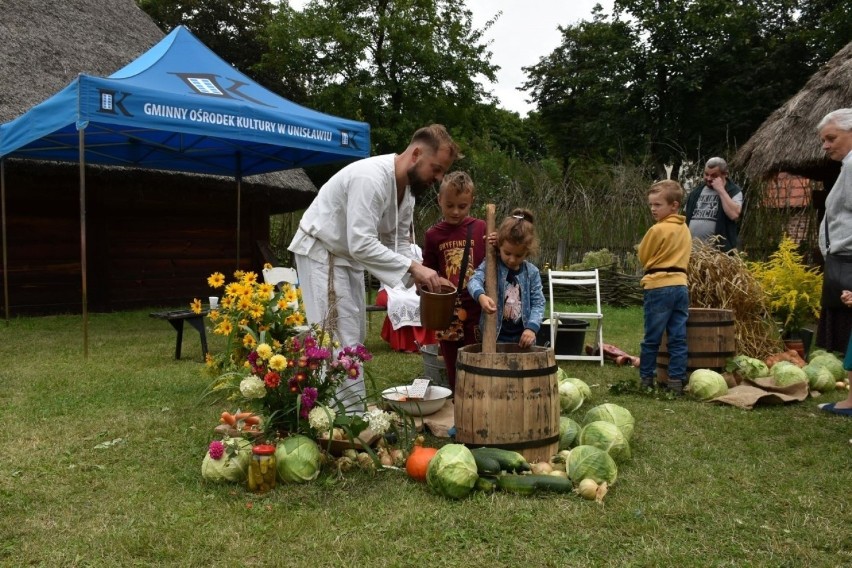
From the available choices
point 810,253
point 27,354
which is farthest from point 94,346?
point 810,253

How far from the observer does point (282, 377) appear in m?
3.03

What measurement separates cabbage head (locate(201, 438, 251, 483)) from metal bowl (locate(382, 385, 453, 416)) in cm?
97

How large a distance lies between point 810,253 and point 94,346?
29.0ft

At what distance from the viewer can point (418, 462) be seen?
9.54 feet

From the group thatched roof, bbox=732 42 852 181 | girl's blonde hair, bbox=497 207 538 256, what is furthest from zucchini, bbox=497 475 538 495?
thatched roof, bbox=732 42 852 181

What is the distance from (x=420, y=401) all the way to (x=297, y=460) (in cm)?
103

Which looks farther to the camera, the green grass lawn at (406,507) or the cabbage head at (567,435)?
the cabbage head at (567,435)

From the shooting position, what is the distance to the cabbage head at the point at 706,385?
4.43 meters

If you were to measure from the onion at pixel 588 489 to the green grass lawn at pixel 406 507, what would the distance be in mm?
43

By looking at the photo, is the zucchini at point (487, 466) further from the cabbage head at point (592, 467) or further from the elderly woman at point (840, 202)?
the elderly woman at point (840, 202)

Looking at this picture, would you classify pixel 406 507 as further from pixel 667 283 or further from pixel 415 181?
Answer: pixel 667 283

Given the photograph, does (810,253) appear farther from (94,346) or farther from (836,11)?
(836,11)

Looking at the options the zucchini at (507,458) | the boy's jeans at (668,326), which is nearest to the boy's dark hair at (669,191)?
the boy's jeans at (668,326)

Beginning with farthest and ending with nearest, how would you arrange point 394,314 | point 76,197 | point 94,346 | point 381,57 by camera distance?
point 381,57 < point 76,197 < point 94,346 < point 394,314
